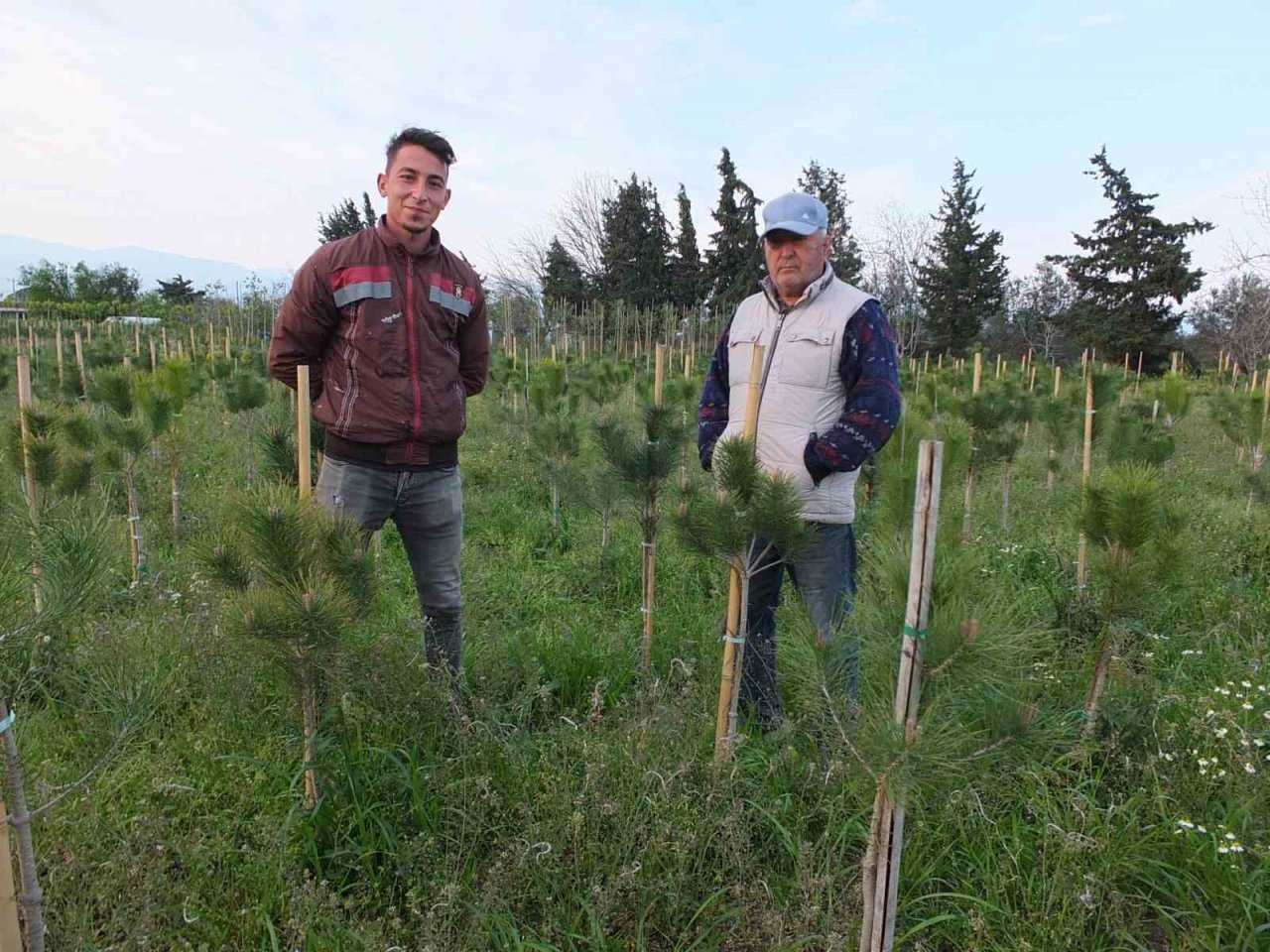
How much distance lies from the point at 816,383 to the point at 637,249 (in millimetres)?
31134

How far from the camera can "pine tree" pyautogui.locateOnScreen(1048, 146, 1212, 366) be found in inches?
959

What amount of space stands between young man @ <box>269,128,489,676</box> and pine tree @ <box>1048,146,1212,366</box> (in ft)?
92.9

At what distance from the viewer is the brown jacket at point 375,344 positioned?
2.44 meters

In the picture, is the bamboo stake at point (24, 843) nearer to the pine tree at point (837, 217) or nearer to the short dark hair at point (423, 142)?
the short dark hair at point (423, 142)

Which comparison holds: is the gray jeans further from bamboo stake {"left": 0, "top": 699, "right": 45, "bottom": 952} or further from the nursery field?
bamboo stake {"left": 0, "top": 699, "right": 45, "bottom": 952}

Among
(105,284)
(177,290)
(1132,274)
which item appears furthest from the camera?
(105,284)

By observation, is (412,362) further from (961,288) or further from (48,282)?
(48,282)

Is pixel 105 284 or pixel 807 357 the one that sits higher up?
pixel 105 284

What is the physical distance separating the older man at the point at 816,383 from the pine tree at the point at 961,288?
30568 mm

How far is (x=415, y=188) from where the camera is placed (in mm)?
2408

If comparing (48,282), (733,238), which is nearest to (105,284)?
(48,282)

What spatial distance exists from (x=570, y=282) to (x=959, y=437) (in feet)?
101

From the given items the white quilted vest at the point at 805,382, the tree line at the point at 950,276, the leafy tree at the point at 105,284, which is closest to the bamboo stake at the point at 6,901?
the white quilted vest at the point at 805,382

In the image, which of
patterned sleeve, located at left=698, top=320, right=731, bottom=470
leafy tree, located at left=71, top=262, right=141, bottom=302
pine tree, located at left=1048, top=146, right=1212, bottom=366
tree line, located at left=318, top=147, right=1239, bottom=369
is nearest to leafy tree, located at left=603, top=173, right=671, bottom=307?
tree line, located at left=318, top=147, right=1239, bottom=369
